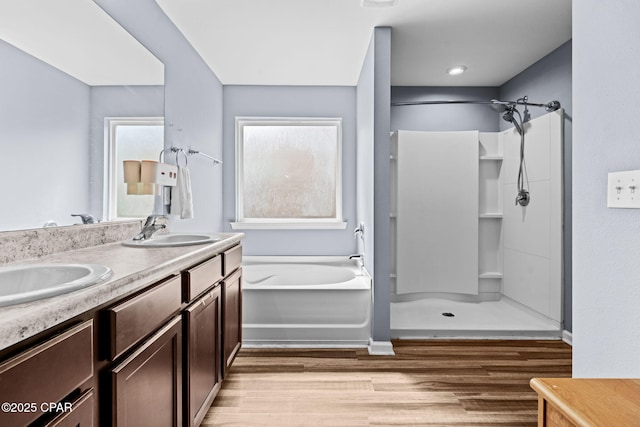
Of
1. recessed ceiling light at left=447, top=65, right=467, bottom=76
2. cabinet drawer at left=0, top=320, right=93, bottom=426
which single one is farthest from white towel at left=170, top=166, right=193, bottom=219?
recessed ceiling light at left=447, top=65, right=467, bottom=76

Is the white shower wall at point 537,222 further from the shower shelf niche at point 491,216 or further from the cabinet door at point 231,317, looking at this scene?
the cabinet door at point 231,317

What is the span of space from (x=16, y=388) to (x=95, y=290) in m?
0.24

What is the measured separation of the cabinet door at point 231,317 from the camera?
2.00m

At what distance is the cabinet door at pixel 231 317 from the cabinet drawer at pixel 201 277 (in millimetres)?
168

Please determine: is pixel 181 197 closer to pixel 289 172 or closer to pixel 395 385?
pixel 289 172

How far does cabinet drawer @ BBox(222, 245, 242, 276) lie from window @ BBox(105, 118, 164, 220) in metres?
0.56

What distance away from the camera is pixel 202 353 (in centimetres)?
164

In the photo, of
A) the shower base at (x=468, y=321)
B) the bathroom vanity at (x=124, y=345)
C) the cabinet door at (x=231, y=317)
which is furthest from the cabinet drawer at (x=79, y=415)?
the shower base at (x=468, y=321)

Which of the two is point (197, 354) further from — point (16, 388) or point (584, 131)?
point (584, 131)

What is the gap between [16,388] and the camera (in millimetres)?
636

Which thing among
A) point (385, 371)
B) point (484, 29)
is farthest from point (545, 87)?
point (385, 371)

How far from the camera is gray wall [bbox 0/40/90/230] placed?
124cm

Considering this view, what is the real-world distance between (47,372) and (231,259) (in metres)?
1.44

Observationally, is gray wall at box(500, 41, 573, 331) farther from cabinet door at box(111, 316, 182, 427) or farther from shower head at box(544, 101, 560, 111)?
cabinet door at box(111, 316, 182, 427)
